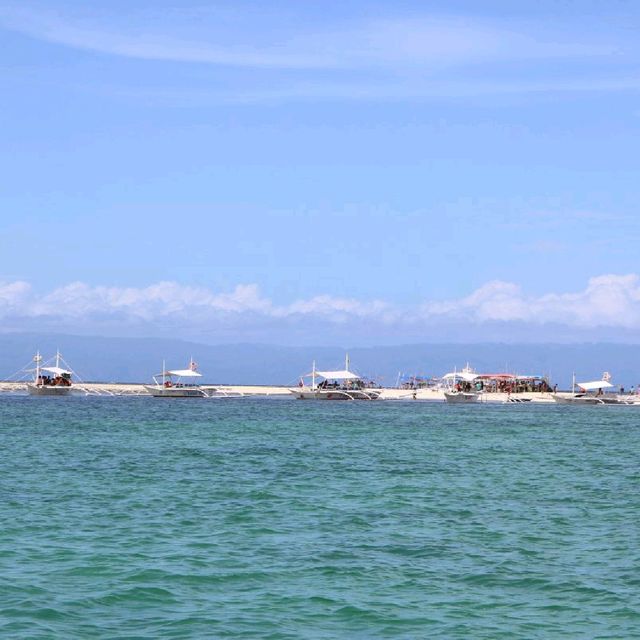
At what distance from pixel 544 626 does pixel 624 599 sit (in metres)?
3.45

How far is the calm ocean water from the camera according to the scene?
78.2ft

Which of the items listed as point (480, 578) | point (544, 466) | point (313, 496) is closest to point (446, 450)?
point (544, 466)

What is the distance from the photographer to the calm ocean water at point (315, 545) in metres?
23.8

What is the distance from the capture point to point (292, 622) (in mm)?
23562

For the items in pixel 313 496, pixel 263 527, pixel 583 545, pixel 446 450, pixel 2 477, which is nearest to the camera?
pixel 583 545

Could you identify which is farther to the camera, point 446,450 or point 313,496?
point 446,450

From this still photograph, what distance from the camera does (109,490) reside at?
44.8 metres

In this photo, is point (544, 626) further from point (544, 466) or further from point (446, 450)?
point (446, 450)

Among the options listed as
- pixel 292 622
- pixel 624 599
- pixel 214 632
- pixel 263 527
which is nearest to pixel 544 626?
pixel 624 599

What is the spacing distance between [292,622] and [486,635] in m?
4.03

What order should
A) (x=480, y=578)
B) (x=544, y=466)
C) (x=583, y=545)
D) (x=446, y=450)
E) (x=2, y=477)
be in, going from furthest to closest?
1. (x=446, y=450)
2. (x=544, y=466)
3. (x=2, y=477)
4. (x=583, y=545)
5. (x=480, y=578)

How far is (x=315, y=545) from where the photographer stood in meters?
32.2

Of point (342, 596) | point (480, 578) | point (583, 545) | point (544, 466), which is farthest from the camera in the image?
point (544, 466)

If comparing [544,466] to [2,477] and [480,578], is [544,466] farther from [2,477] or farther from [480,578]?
[480,578]
